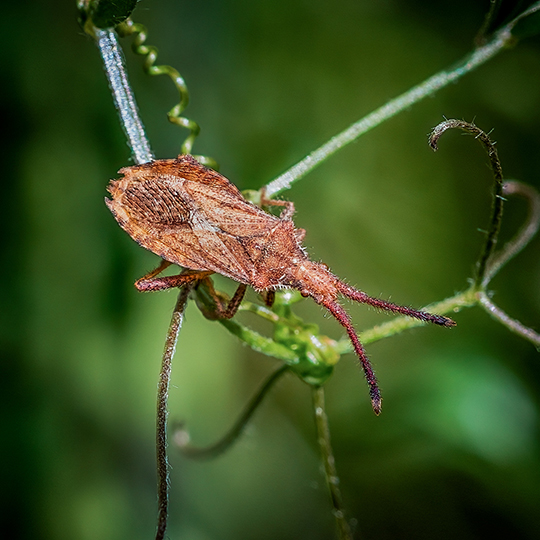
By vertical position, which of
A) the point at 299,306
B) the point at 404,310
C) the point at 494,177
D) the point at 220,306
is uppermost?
the point at 494,177

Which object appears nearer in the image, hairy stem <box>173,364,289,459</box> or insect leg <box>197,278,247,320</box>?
insect leg <box>197,278,247,320</box>

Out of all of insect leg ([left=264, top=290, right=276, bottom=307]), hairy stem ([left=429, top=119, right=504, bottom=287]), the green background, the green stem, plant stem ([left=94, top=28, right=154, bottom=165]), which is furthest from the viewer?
the green background

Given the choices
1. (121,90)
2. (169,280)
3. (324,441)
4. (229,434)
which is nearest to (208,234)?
(169,280)

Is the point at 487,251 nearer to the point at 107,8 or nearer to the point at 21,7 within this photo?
the point at 107,8

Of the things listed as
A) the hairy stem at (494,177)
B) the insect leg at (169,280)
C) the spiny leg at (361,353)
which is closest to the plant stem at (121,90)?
the insect leg at (169,280)

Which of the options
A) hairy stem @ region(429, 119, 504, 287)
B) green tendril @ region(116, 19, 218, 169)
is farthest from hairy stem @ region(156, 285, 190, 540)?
hairy stem @ region(429, 119, 504, 287)

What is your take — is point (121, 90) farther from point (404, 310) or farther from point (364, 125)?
point (404, 310)

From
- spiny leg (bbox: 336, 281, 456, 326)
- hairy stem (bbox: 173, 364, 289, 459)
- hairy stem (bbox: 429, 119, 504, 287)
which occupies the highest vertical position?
hairy stem (bbox: 429, 119, 504, 287)

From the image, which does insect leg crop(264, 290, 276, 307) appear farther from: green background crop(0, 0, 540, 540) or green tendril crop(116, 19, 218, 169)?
green background crop(0, 0, 540, 540)
